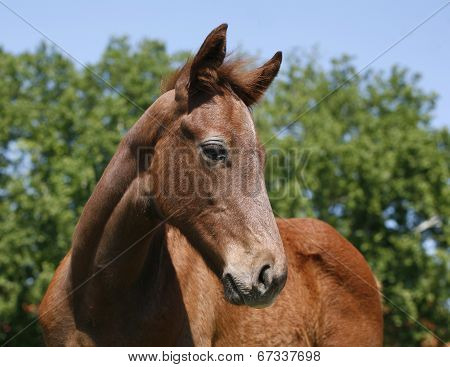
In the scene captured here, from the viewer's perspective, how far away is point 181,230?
4.03m

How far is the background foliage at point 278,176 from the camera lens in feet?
66.5

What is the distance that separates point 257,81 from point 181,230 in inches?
48.9

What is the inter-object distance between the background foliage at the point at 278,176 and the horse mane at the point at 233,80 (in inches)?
606

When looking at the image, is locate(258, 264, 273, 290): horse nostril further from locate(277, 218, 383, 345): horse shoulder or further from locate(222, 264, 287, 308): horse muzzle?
locate(277, 218, 383, 345): horse shoulder

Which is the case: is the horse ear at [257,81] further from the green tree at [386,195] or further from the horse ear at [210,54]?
the green tree at [386,195]

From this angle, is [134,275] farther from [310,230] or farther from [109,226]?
[310,230]

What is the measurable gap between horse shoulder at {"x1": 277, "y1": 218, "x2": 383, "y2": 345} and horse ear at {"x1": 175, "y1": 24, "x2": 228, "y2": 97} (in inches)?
89.8

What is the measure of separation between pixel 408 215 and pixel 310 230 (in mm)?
20683

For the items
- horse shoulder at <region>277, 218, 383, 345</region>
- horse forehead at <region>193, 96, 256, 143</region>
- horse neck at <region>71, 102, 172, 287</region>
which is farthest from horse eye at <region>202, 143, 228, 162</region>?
horse shoulder at <region>277, 218, 383, 345</region>

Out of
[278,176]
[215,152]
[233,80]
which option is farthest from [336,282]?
[278,176]

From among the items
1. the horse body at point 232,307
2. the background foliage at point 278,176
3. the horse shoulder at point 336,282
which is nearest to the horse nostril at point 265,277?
the horse body at point 232,307

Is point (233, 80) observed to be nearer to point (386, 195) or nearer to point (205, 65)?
point (205, 65)

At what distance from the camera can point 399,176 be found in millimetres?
26031

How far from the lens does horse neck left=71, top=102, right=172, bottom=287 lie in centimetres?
412
